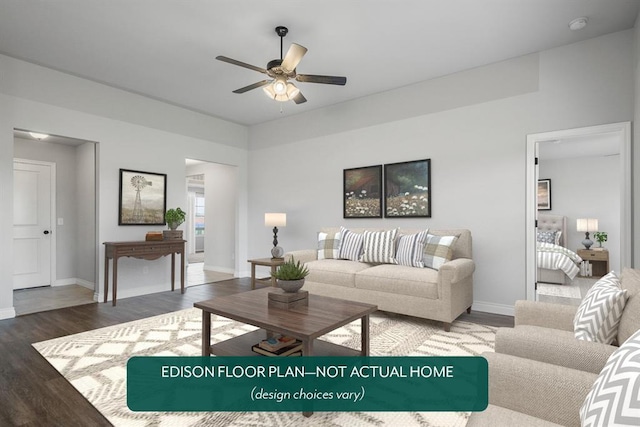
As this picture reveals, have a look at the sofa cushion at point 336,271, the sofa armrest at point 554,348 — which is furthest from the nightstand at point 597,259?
the sofa armrest at point 554,348

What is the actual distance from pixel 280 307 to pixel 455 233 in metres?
2.42

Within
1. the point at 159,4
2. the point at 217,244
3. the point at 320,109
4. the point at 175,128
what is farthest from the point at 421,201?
the point at 217,244

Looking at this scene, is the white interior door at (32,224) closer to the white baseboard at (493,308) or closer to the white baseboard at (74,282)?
the white baseboard at (74,282)

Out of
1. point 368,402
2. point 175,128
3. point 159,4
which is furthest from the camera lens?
point 175,128

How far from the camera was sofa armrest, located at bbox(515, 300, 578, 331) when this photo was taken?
1925mm

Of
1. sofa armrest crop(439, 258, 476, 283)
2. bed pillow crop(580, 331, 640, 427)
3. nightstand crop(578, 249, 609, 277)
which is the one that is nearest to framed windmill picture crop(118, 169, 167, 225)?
sofa armrest crop(439, 258, 476, 283)

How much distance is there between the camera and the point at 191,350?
8.91 ft

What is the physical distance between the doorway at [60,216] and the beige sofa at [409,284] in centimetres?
356

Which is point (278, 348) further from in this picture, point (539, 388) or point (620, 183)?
point (620, 183)

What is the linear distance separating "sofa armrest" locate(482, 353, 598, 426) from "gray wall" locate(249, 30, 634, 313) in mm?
2926

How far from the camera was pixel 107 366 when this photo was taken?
2488mm

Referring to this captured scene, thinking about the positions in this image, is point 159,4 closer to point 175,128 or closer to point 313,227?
point 175,128

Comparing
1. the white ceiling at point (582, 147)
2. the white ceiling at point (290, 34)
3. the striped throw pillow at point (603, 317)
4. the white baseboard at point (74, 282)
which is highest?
the white ceiling at point (290, 34)

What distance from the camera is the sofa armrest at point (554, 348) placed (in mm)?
1298
